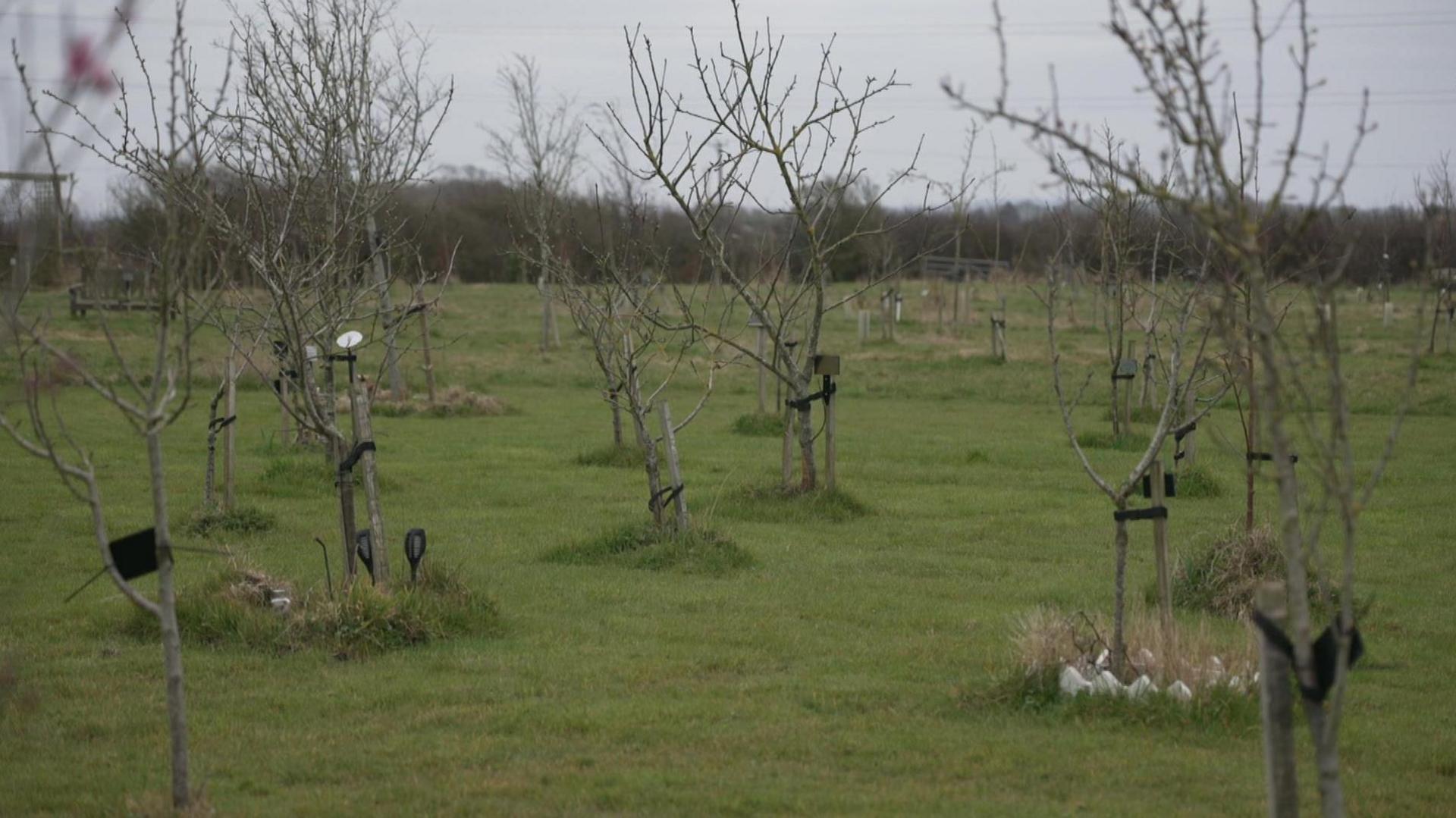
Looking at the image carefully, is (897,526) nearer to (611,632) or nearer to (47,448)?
(611,632)

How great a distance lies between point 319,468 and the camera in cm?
1418

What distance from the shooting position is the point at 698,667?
7.22 meters

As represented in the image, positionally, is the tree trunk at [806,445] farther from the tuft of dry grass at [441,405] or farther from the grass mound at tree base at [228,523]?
the tuft of dry grass at [441,405]

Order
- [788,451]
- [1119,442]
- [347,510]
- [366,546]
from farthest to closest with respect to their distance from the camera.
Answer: [1119,442]
[788,451]
[366,546]
[347,510]

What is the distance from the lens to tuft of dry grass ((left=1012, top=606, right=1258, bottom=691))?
6.27 meters

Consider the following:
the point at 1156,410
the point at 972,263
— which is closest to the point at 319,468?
the point at 1156,410

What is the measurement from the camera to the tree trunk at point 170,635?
450 cm

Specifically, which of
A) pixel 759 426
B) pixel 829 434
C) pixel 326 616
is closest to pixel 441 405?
pixel 759 426

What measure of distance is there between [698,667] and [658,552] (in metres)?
2.94

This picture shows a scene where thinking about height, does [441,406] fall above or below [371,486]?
below

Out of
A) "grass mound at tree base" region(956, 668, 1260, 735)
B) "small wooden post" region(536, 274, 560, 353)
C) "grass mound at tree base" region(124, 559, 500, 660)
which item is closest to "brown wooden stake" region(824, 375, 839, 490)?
"grass mound at tree base" region(124, 559, 500, 660)

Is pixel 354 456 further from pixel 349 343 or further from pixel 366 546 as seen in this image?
pixel 349 343

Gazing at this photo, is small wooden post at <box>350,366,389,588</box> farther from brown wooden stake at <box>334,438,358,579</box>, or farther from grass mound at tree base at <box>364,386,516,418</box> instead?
grass mound at tree base at <box>364,386,516,418</box>

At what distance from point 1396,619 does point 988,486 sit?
603 centimetres
